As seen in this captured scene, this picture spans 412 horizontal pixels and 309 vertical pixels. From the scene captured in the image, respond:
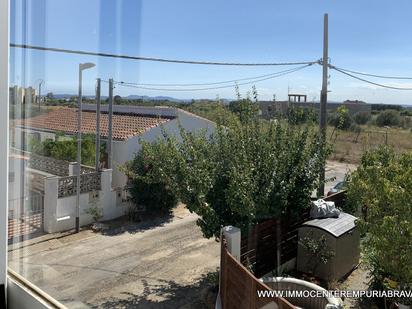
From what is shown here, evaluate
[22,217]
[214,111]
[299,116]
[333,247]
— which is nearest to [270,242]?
[333,247]

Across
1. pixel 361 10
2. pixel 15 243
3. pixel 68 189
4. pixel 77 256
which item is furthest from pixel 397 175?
pixel 68 189

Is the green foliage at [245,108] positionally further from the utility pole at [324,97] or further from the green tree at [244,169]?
the utility pole at [324,97]

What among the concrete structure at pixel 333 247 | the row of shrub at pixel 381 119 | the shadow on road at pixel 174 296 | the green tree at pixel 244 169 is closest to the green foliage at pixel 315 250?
the concrete structure at pixel 333 247

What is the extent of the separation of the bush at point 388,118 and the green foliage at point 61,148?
51.8 inches

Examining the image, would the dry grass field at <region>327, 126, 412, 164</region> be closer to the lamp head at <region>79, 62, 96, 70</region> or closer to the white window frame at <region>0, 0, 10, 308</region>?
the lamp head at <region>79, 62, 96, 70</region>

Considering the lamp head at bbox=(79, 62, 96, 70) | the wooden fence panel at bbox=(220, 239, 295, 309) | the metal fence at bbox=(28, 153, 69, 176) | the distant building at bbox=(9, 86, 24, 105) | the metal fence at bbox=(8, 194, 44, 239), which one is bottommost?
the wooden fence panel at bbox=(220, 239, 295, 309)

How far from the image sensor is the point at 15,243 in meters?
1.44

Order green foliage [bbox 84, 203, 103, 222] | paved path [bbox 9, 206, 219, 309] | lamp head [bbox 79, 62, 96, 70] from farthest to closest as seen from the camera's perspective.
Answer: green foliage [bbox 84, 203, 103, 222] → paved path [bbox 9, 206, 219, 309] → lamp head [bbox 79, 62, 96, 70]

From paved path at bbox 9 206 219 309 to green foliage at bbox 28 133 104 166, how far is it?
0.45 metres

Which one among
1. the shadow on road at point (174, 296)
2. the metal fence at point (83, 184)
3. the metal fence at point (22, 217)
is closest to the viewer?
the metal fence at point (22, 217)

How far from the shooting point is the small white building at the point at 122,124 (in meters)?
1.60

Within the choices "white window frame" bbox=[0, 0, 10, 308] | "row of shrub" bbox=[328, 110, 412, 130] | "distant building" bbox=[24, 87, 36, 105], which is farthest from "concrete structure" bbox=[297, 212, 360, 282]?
"distant building" bbox=[24, 87, 36, 105]

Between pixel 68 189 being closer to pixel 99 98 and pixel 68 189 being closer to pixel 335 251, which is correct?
pixel 99 98

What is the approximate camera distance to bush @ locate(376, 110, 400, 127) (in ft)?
4.29
